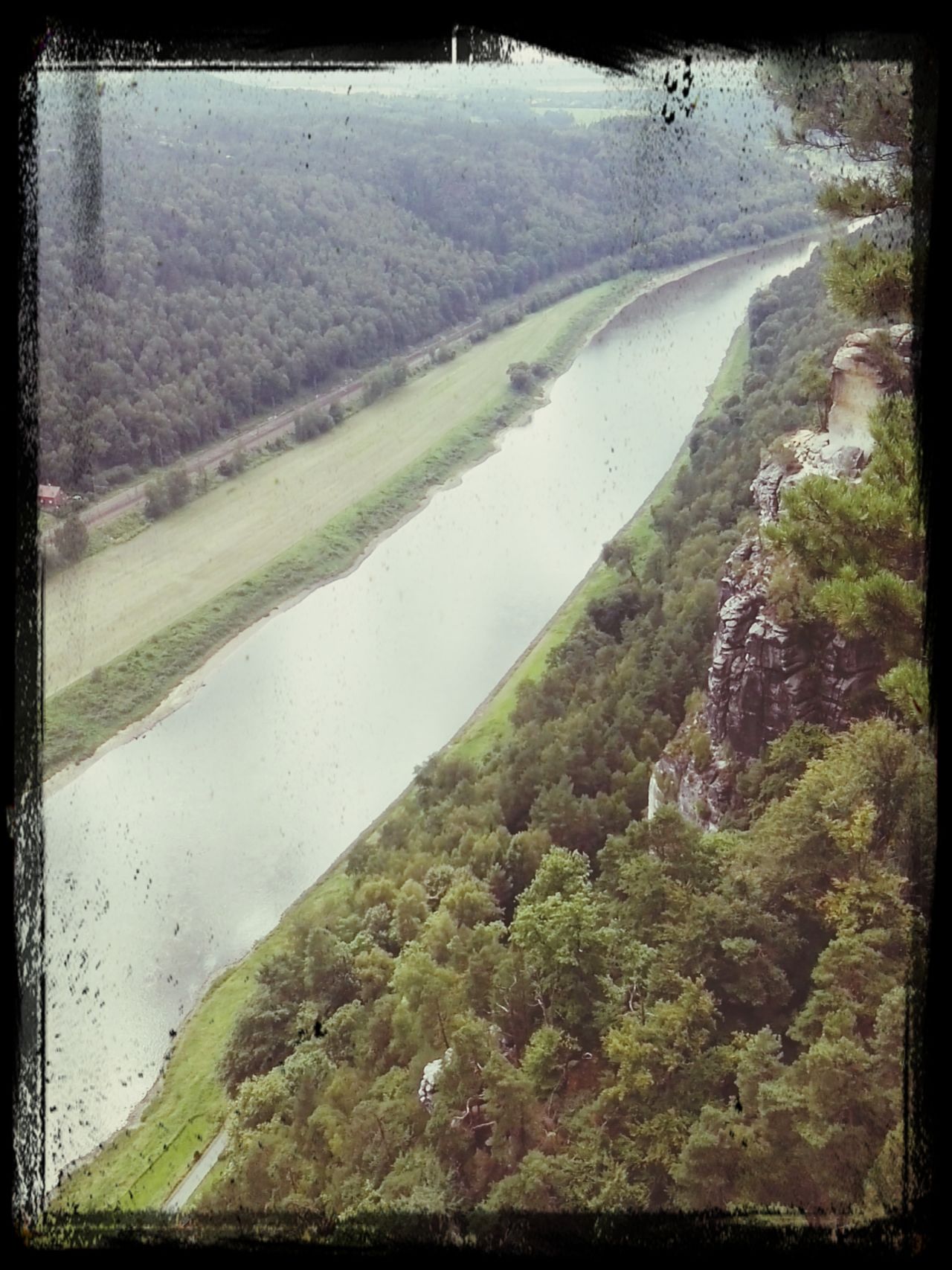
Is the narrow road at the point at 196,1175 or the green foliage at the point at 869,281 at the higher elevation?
the green foliage at the point at 869,281

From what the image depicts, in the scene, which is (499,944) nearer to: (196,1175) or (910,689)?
(196,1175)

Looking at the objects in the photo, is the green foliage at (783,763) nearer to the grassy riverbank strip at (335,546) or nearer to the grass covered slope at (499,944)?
the grass covered slope at (499,944)

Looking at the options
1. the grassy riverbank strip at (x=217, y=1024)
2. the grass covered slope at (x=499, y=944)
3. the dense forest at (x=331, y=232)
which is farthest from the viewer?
the dense forest at (x=331, y=232)

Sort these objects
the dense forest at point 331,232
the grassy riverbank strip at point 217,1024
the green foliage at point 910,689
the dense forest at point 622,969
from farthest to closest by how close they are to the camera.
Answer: the dense forest at point 331,232, the grassy riverbank strip at point 217,1024, the dense forest at point 622,969, the green foliage at point 910,689

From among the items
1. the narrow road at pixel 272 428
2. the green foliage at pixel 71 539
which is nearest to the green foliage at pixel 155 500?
the narrow road at pixel 272 428

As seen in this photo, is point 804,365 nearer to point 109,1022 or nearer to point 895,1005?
point 895,1005

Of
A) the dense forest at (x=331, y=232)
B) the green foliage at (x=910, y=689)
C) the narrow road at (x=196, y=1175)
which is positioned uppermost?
the dense forest at (x=331, y=232)

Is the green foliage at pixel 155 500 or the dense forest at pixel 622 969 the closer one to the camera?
the dense forest at pixel 622 969

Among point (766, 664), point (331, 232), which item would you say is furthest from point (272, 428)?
point (766, 664)

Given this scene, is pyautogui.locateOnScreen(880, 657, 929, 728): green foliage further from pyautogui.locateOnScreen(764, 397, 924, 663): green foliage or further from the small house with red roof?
the small house with red roof
